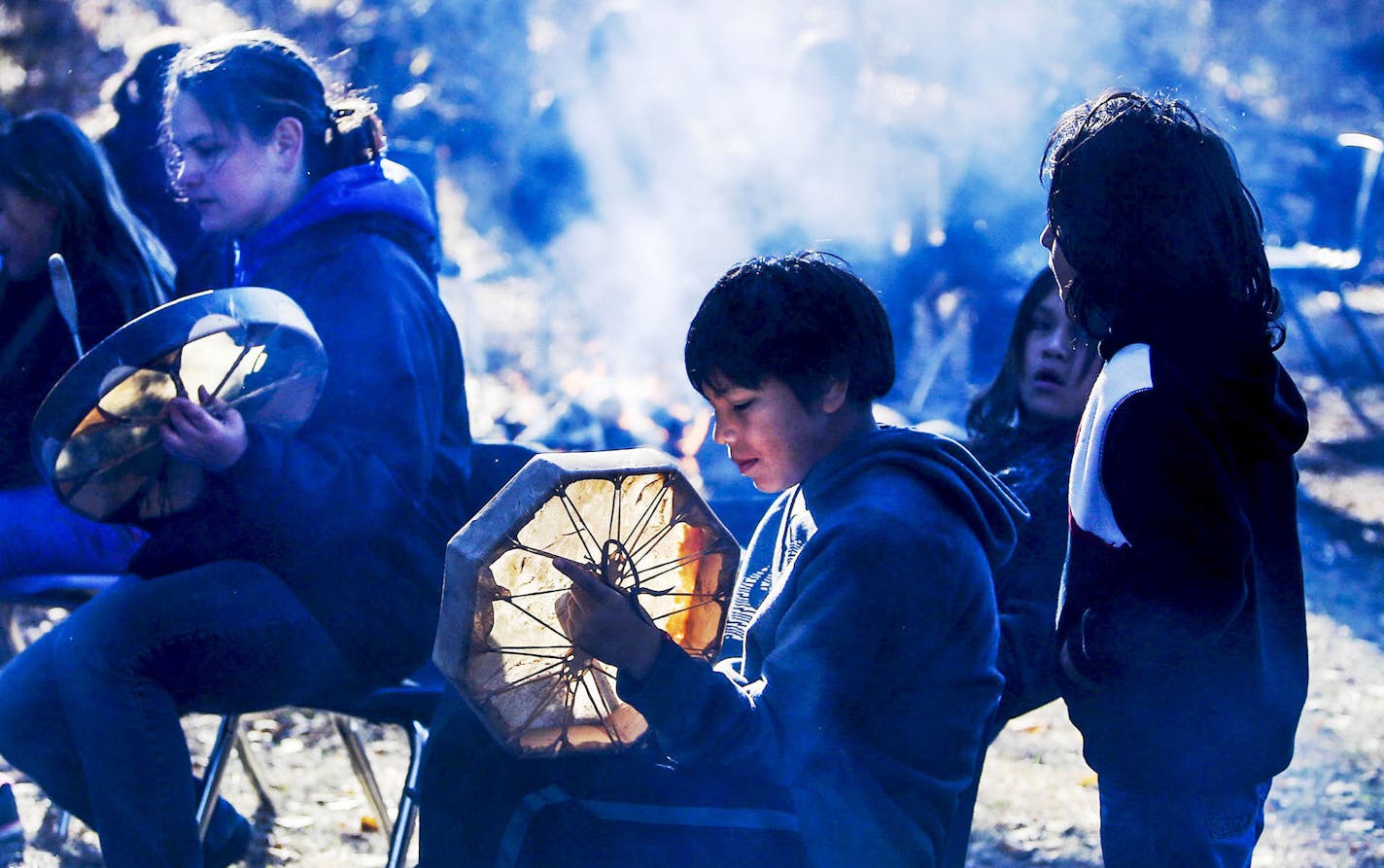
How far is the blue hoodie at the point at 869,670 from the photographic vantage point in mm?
1816

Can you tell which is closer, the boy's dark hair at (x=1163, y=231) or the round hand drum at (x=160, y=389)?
the boy's dark hair at (x=1163, y=231)

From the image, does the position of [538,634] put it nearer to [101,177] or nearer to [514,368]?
[101,177]

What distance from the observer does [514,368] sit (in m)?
8.92

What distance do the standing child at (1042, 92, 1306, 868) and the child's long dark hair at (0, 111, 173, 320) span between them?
2323mm

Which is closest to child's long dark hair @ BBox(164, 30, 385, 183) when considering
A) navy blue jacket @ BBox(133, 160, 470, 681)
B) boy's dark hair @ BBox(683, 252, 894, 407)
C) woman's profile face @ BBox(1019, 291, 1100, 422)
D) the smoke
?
navy blue jacket @ BBox(133, 160, 470, 681)

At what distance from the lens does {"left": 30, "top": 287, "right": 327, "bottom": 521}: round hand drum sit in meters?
2.30

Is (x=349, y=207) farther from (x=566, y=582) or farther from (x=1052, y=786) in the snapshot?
(x=1052, y=786)

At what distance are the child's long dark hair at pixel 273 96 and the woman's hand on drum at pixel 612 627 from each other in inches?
56.2

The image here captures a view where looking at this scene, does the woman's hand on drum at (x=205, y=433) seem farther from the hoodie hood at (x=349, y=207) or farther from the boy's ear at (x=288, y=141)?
the boy's ear at (x=288, y=141)

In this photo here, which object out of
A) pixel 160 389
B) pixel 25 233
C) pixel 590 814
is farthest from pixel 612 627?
pixel 25 233

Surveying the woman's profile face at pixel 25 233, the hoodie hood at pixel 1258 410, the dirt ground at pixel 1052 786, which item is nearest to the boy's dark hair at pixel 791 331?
the hoodie hood at pixel 1258 410

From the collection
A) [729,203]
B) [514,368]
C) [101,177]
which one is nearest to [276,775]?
[101,177]

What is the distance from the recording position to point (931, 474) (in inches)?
75.8

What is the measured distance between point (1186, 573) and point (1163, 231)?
496 millimetres
